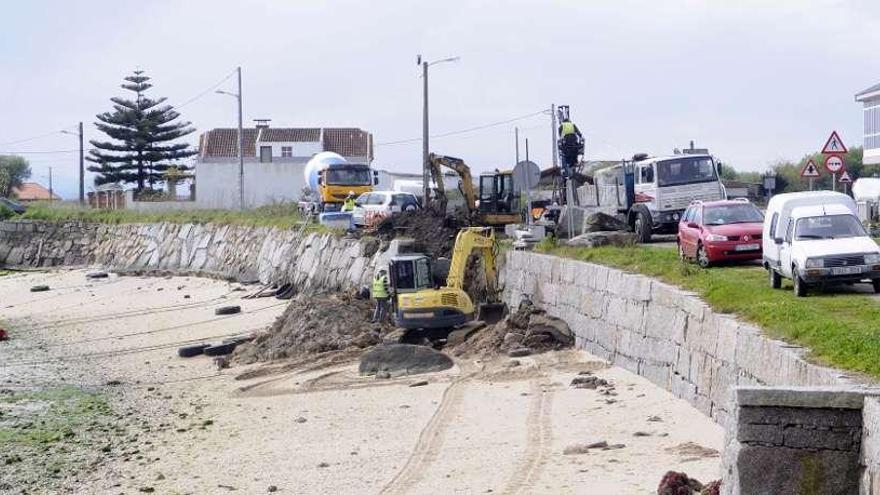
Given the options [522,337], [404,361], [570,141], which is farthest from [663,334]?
[570,141]

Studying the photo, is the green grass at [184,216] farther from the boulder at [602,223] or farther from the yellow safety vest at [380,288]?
the yellow safety vest at [380,288]

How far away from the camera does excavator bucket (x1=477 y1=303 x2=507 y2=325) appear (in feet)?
98.7

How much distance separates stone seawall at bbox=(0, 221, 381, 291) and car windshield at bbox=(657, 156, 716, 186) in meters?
9.77

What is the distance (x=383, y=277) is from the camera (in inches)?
1219

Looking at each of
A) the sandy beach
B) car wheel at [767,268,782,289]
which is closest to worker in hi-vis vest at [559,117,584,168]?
the sandy beach

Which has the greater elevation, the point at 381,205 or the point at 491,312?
the point at 381,205

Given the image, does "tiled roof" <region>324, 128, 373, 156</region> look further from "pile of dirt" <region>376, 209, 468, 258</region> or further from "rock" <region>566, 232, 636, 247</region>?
"rock" <region>566, 232, 636, 247</region>

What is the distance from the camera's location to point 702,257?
24.1 m

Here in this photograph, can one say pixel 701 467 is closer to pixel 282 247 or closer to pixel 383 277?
pixel 383 277

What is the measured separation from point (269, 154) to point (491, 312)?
6103 centimetres

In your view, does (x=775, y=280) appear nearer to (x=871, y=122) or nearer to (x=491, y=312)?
(x=491, y=312)

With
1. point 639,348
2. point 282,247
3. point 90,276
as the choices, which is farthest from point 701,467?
point 90,276

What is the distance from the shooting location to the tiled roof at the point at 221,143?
90.1 meters

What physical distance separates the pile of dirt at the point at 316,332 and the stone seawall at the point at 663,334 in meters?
3.52
